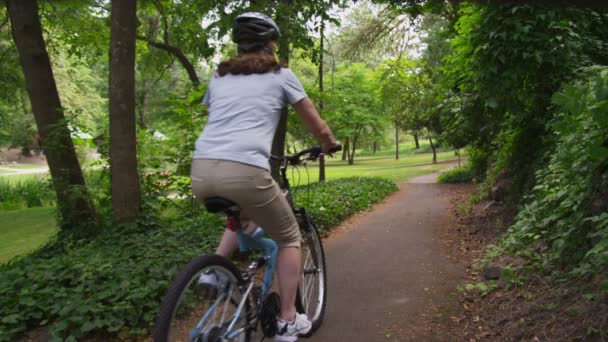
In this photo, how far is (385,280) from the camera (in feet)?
15.5

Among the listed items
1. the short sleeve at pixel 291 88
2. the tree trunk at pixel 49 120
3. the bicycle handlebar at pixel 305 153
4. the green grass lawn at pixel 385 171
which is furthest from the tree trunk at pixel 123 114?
the green grass lawn at pixel 385 171

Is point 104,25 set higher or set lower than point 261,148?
higher

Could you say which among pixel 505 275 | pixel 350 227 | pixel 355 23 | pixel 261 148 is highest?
pixel 355 23

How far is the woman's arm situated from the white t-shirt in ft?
0.16

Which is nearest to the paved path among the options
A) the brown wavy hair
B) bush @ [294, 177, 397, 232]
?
bush @ [294, 177, 397, 232]

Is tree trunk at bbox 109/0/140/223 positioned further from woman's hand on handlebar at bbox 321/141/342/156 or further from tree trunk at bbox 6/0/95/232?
woman's hand on handlebar at bbox 321/141/342/156

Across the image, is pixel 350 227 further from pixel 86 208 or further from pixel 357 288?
pixel 86 208

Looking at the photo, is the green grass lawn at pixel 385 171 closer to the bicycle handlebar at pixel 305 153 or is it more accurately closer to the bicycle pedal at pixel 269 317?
the bicycle handlebar at pixel 305 153

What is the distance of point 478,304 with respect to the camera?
3.78 metres

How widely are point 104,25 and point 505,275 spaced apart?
41.6ft

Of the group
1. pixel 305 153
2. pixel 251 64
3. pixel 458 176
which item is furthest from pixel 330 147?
pixel 458 176

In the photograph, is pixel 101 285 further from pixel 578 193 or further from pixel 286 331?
pixel 578 193

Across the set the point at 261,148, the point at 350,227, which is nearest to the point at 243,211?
the point at 261,148

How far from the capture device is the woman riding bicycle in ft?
6.97
